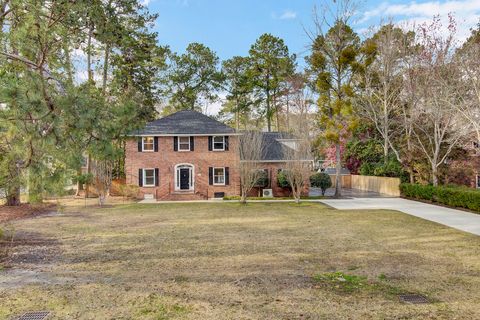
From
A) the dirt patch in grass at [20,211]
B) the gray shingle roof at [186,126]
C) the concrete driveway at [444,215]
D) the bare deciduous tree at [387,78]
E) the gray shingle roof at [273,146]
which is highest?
the bare deciduous tree at [387,78]

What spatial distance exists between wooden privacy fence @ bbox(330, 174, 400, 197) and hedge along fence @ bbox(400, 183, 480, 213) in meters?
1.81

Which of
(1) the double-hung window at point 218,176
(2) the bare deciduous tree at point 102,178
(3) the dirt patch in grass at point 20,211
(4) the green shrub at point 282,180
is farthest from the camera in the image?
(1) the double-hung window at point 218,176

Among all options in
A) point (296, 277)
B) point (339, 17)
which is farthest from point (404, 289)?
point (339, 17)

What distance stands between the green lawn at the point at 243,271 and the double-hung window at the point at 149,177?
447 inches

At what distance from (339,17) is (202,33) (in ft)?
61.2

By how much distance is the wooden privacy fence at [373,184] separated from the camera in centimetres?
2623

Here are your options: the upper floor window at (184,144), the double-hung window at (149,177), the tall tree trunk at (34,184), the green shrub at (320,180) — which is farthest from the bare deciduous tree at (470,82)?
the double-hung window at (149,177)

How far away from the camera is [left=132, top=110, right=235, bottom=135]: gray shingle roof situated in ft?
81.9

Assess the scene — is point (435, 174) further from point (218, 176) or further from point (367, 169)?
point (218, 176)

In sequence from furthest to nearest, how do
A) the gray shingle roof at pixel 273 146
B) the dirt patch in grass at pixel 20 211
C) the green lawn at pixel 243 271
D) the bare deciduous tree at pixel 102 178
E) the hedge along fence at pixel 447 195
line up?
the gray shingle roof at pixel 273 146, the bare deciduous tree at pixel 102 178, the hedge along fence at pixel 447 195, the dirt patch in grass at pixel 20 211, the green lawn at pixel 243 271

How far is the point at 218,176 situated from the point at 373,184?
48.4 ft

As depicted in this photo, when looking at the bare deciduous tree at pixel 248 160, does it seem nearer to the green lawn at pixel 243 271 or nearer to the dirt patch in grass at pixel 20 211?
the green lawn at pixel 243 271

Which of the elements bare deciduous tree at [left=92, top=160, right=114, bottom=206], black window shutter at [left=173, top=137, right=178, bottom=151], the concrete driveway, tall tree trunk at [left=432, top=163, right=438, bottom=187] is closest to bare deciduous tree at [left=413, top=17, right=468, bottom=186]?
tall tree trunk at [left=432, top=163, right=438, bottom=187]

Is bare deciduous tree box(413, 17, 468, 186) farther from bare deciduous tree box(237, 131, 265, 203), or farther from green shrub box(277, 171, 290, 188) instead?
bare deciduous tree box(237, 131, 265, 203)
